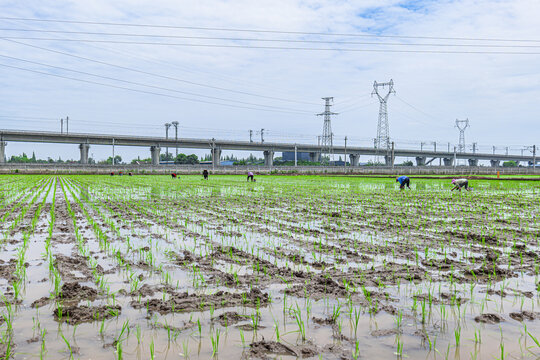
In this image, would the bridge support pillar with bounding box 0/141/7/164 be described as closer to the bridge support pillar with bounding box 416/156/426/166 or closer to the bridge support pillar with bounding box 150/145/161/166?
the bridge support pillar with bounding box 150/145/161/166

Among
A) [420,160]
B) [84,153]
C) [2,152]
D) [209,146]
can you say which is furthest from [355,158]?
[2,152]

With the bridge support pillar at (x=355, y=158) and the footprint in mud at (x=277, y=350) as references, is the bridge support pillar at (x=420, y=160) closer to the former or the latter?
the bridge support pillar at (x=355, y=158)

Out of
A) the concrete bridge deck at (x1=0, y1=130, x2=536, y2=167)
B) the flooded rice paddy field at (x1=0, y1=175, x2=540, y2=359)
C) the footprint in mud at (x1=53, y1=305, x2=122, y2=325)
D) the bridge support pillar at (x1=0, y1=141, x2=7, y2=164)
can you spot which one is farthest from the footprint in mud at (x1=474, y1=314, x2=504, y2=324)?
the bridge support pillar at (x1=0, y1=141, x2=7, y2=164)

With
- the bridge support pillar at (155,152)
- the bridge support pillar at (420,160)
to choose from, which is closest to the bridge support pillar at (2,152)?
the bridge support pillar at (155,152)

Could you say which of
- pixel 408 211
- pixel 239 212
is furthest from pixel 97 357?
pixel 408 211

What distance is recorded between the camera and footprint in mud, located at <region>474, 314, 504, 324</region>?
11.7 feet

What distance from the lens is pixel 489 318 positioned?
11.9 feet

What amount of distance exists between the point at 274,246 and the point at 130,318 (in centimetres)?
344

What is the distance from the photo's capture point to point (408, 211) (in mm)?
11766

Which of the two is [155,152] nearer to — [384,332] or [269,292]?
[269,292]

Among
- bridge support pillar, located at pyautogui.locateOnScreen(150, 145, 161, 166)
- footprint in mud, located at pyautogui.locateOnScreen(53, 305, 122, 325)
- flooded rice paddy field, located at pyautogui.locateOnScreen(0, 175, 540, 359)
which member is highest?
bridge support pillar, located at pyautogui.locateOnScreen(150, 145, 161, 166)

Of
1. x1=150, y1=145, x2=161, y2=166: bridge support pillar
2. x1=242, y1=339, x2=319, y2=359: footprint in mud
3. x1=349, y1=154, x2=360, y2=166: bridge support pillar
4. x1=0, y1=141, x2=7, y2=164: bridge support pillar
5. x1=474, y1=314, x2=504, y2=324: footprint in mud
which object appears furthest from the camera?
x1=349, y1=154, x2=360, y2=166: bridge support pillar

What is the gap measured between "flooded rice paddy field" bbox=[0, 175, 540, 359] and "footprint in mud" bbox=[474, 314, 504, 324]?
0.01m

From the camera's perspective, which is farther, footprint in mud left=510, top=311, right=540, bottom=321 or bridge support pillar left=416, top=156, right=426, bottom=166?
bridge support pillar left=416, top=156, right=426, bottom=166
